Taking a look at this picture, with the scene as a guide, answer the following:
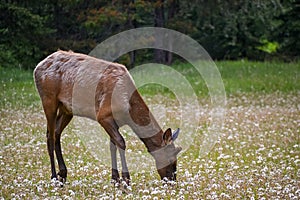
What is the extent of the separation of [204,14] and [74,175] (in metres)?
17.2

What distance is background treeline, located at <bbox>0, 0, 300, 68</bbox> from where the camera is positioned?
19922 mm

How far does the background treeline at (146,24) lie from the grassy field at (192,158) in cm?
218

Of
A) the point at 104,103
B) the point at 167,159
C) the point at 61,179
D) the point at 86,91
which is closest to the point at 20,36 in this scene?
the point at 86,91

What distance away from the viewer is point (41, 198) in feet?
23.0

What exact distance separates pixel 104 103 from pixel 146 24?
18531 millimetres

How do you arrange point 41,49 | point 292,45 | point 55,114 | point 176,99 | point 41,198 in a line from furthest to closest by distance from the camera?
point 292,45 → point 41,49 → point 176,99 → point 55,114 → point 41,198

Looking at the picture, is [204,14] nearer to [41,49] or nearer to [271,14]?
[271,14]

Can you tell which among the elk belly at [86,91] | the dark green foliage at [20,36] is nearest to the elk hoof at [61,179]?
the elk belly at [86,91]

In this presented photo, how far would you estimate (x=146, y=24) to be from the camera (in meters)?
26.2

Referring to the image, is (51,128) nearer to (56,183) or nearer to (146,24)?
(56,183)

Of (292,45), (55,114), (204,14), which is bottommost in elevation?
(292,45)

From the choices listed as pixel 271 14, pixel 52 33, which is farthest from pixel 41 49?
pixel 271 14

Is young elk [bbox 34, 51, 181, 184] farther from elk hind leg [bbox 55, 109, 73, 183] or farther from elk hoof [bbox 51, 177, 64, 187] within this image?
elk hoof [bbox 51, 177, 64, 187]

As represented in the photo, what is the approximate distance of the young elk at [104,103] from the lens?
26.1ft
